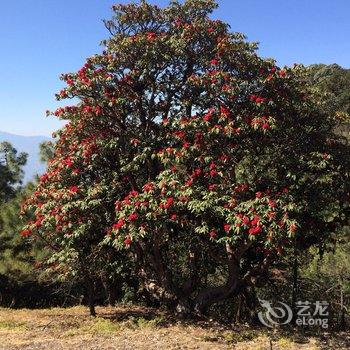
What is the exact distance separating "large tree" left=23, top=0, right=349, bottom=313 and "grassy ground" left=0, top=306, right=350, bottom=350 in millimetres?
1214

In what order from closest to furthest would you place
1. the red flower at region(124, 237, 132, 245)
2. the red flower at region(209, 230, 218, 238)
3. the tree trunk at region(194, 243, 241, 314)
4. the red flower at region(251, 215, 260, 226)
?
the red flower at region(251, 215, 260, 226) → the red flower at region(124, 237, 132, 245) → the red flower at region(209, 230, 218, 238) → the tree trunk at region(194, 243, 241, 314)

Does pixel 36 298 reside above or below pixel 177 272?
below

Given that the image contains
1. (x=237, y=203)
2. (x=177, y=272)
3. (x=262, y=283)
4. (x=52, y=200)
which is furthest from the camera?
(x=177, y=272)

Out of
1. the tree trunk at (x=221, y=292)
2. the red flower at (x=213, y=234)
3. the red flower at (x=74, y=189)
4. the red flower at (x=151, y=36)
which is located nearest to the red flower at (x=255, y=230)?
the red flower at (x=213, y=234)

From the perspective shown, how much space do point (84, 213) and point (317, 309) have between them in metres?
6.71

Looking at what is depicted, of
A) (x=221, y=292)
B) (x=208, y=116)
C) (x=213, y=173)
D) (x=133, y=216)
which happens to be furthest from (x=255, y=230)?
(x=221, y=292)

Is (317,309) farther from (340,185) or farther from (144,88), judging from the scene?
(144,88)

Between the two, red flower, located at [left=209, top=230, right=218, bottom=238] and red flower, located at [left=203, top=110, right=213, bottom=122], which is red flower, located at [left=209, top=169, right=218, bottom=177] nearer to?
red flower, located at [left=203, top=110, right=213, bottom=122]

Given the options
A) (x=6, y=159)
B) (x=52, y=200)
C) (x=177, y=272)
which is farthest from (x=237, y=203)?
(x=6, y=159)

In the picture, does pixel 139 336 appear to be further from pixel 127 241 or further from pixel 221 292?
pixel 221 292

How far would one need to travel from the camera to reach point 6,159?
2758cm

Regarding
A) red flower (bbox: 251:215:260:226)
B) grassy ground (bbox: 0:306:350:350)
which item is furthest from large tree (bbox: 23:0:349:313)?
grassy ground (bbox: 0:306:350:350)

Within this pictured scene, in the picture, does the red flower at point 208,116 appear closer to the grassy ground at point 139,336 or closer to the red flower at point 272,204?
the red flower at point 272,204

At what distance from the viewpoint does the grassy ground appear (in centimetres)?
980
